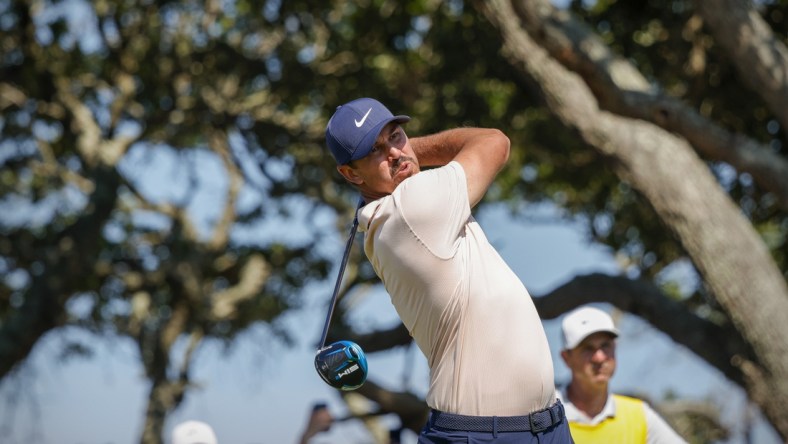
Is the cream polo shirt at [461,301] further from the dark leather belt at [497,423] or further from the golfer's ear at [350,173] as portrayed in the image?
the golfer's ear at [350,173]

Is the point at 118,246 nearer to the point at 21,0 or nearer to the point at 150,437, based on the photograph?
the point at 150,437

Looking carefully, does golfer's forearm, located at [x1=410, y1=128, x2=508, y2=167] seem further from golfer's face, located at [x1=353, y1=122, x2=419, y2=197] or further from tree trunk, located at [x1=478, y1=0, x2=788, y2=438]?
tree trunk, located at [x1=478, y1=0, x2=788, y2=438]

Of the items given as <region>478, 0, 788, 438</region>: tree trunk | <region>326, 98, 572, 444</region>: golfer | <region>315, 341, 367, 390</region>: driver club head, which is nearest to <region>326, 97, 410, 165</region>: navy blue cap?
<region>326, 98, 572, 444</region>: golfer

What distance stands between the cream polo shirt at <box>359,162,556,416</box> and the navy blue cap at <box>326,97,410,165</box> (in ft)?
0.54

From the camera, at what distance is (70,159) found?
1519cm

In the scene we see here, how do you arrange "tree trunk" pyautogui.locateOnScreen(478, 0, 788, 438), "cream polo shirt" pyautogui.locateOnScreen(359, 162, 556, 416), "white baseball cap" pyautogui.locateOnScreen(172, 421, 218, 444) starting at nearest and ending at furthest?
"cream polo shirt" pyautogui.locateOnScreen(359, 162, 556, 416)
"white baseball cap" pyautogui.locateOnScreen(172, 421, 218, 444)
"tree trunk" pyautogui.locateOnScreen(478, 0, 788, 438)

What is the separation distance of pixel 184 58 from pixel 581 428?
8.75 metres

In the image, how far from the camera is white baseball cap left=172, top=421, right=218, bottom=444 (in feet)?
16.3

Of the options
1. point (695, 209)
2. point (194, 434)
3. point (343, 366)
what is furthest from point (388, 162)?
point (695, 209)

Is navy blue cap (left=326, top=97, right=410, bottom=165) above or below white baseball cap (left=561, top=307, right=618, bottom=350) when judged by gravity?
above

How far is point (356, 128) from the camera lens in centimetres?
338

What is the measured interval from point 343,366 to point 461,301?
1.36 ft

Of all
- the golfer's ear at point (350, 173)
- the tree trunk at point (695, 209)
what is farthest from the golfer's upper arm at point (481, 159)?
the tree trunk at point (695, 209)

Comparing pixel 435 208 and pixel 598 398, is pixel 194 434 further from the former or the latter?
pixel 435 208
